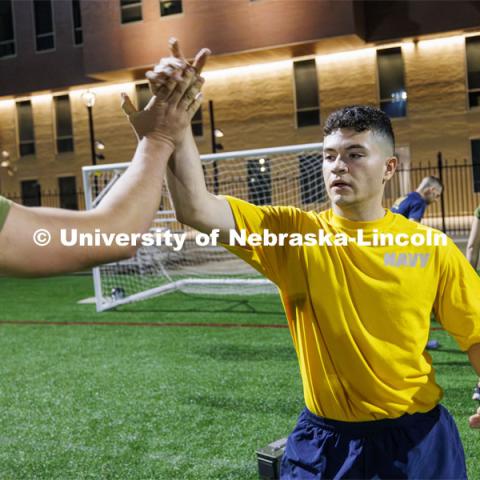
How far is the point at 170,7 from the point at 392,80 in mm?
8189

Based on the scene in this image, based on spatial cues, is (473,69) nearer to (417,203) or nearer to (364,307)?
(417,203)

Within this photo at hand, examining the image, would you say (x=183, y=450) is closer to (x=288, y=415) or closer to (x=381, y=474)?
(x=288, y=415)

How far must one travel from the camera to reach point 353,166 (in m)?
2.47

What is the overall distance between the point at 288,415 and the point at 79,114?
25.0 m

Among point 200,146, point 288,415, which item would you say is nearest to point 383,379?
point 288,415

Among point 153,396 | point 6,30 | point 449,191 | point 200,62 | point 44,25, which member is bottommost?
point 153,396

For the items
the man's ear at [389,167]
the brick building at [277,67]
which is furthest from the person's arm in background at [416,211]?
the brick building at [277,67]

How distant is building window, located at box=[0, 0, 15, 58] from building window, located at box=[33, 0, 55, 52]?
1.35 meters

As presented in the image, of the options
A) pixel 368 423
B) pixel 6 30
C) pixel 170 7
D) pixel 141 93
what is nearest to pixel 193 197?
pixel 368 423

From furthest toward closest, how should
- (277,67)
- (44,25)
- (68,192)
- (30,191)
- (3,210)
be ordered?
(30,191) → (44,25) → (68,192) → (277,67) → (3,210)

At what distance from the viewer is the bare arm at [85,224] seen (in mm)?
1345

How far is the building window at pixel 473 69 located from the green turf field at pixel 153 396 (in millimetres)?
15106

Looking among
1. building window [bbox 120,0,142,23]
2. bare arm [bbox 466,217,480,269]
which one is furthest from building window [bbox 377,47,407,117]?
bare arm [bbox 466,217,480,269]

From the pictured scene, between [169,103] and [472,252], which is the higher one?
[169,103]
